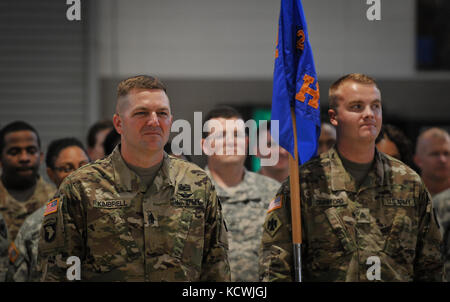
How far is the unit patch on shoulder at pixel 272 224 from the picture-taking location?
284 centimetres

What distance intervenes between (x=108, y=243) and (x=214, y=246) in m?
0.45

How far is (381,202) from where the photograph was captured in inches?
113

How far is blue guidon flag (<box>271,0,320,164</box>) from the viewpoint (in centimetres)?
301

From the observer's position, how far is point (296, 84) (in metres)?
3.03

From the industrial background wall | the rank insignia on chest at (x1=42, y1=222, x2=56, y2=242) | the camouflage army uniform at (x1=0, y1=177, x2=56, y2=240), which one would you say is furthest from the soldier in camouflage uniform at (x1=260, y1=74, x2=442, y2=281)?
the industrial background wall

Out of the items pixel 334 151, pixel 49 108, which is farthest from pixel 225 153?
pixel 49 108

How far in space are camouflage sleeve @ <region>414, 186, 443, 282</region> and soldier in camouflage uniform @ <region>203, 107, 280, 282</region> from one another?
991mm

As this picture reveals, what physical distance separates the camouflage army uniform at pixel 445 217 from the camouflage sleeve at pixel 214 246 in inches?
59.7

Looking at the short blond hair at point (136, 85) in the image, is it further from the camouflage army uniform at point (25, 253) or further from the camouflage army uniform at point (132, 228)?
the camouflage army uniform at point (25, 253)

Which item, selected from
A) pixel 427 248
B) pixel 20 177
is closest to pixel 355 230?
pixel 427 248

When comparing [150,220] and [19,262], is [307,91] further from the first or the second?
[19,262]
